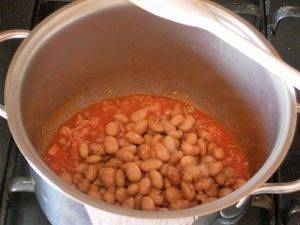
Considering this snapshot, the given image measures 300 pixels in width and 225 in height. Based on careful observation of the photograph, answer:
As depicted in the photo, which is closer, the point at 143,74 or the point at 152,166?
the point at 152,166

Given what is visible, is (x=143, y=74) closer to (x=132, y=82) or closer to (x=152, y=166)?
(x=132, y=82)

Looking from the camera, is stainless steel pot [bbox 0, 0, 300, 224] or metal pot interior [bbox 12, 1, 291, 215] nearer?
stainless steel pot [bbox 0, 0, 300, 224]

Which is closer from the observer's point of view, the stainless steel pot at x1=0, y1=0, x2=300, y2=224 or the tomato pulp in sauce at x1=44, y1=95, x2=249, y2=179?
the stainless steel pot at x1=0, y1=0, x2=300, y2=224

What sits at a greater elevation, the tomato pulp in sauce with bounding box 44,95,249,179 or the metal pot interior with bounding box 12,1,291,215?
the metal pot interior with bounding box 12,1,291,215

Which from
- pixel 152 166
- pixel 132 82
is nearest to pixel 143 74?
pixel 132 82

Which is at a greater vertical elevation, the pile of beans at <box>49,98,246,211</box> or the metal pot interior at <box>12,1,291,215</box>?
the metal pot interior at <box>12,1,291,215</box>
